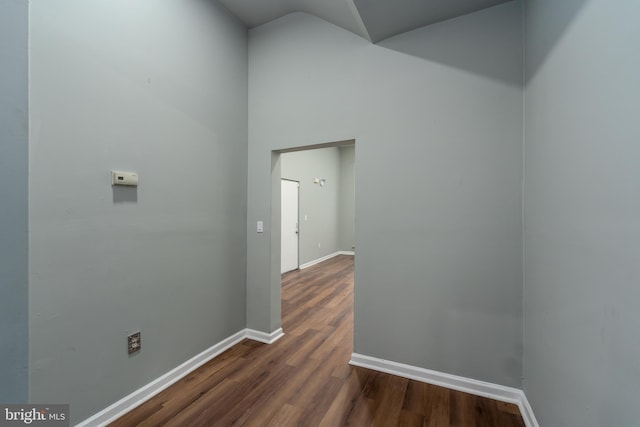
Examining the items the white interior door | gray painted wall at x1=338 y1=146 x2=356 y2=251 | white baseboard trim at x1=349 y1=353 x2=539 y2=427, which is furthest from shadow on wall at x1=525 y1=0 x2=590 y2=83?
gray painted wall at x1=338 y1=146 x2=356 y2=251

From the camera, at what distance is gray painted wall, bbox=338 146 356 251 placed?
7953 millimetres

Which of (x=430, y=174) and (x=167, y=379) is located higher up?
(x=430, y=174)

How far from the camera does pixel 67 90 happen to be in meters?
1.48

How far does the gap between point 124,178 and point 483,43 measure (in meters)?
2.67

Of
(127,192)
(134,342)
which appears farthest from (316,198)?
(134,342)

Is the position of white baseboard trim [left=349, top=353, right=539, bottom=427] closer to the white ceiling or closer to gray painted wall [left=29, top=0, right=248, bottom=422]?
gray painted wall [left=29, top=0, right=248, bottom=422]

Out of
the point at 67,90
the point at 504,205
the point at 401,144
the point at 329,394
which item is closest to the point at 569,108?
the point at 504,205

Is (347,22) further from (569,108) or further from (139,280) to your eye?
(139,280)

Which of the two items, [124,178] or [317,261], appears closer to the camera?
[124,178]

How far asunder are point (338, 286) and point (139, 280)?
10.8 feet

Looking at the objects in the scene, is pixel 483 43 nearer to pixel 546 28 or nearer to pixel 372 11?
pixel 546 28

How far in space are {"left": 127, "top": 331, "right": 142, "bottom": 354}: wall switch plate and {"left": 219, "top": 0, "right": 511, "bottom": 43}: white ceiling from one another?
109 inches

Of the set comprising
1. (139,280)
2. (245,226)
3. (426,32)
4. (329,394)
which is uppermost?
(426,32)

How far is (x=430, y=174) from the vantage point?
2.06 m
